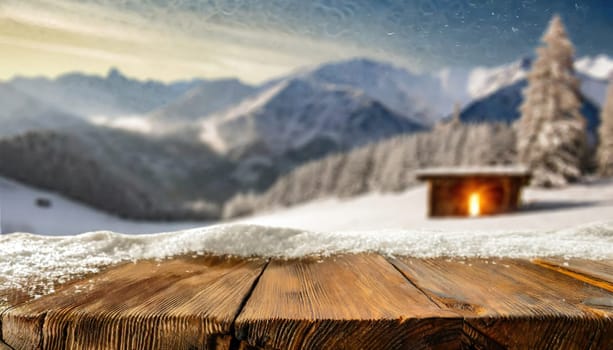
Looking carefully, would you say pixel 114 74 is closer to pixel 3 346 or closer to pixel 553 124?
pixel 3 346

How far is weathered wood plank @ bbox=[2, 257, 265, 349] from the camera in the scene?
586 mm

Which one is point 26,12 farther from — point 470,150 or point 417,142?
point 417,142

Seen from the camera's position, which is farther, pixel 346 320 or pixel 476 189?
pixel 476 189

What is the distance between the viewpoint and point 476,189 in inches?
414

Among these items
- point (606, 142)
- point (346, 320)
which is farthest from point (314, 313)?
point (606, 142)

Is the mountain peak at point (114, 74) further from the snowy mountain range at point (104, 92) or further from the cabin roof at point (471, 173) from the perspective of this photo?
the cabin roof at point (471, 173)

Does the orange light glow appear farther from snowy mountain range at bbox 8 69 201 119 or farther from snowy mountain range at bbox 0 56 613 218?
snowy mountain range at bbox 8 69 201 119

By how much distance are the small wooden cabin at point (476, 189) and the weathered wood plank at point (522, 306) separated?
9796mm

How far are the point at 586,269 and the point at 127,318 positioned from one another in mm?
1182

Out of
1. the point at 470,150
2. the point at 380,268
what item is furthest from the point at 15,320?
the point at 470,150

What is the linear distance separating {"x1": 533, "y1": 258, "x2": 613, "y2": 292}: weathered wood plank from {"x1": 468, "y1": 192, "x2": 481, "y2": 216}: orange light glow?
401 inches

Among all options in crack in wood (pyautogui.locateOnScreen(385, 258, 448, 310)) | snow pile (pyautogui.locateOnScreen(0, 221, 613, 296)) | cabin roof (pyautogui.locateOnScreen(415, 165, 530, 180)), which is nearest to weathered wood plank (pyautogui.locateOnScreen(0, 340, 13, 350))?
snow pile (pyautogui.locateOnScreen(0, 221, 613, 296))

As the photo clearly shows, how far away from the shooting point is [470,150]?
28.8m

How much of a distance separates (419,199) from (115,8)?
66.8 ft
